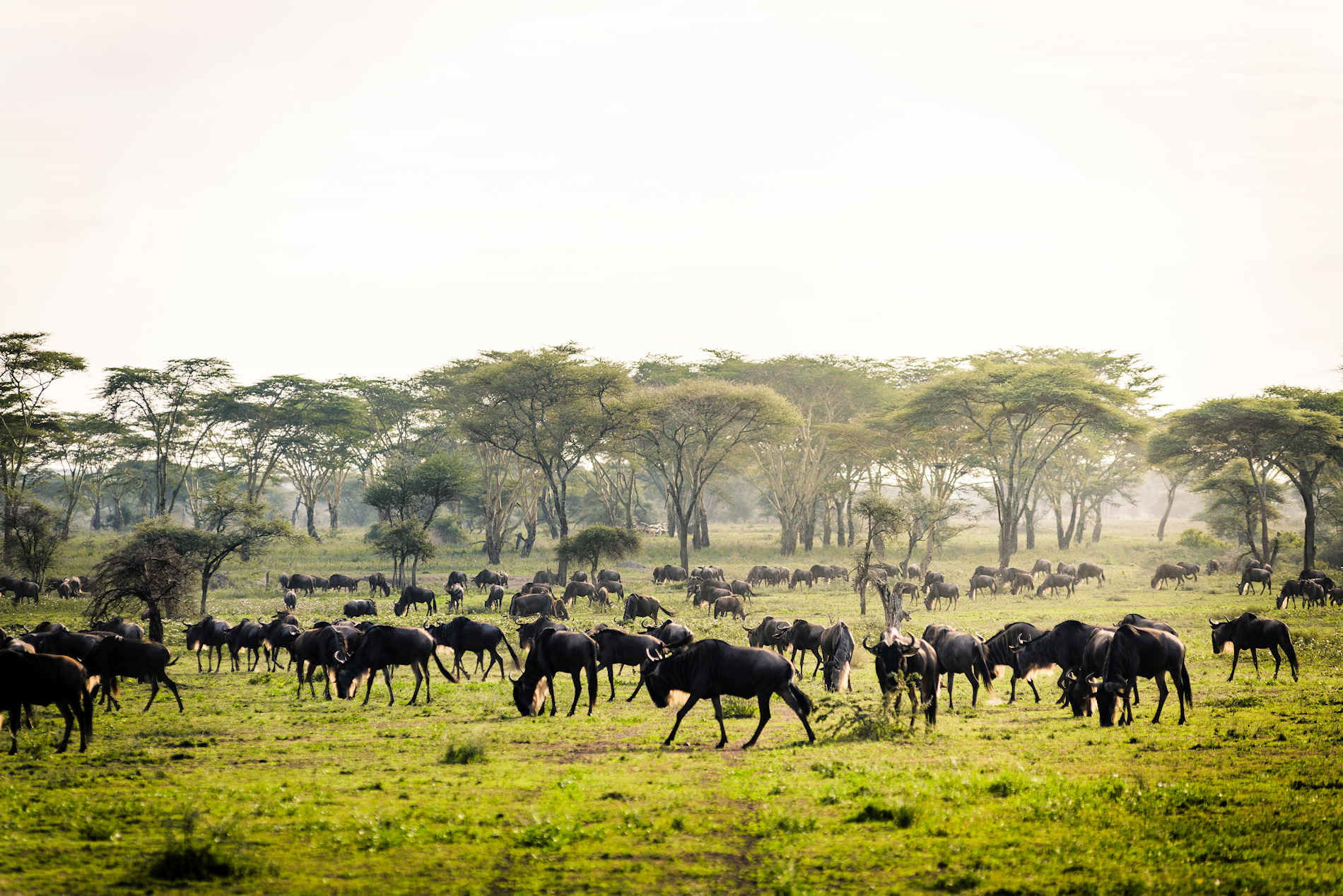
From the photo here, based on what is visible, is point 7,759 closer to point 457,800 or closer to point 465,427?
point 457,800

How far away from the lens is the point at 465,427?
207 feet

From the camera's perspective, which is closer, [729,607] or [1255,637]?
[1255,637]

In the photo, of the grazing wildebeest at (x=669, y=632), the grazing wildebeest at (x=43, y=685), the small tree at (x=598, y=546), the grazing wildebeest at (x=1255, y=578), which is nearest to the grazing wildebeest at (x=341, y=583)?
the small tree at (x=598, y=546)

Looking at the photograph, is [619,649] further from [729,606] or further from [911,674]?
[729,606]

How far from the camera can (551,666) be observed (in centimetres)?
1920

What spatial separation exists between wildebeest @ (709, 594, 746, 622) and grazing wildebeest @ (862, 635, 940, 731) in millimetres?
22052

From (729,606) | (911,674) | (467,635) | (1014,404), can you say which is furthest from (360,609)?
(1014,404)

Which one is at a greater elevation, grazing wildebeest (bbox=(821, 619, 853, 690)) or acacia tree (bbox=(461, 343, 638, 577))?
acacia tree (bbox=(461, 343, 638, 577))

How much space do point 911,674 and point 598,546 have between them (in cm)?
3781

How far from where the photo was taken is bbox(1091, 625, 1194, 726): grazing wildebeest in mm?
16578

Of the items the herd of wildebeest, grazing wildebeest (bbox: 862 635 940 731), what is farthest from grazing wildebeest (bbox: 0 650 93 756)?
grazing wildebeest (bbox: 862 635 940 731)

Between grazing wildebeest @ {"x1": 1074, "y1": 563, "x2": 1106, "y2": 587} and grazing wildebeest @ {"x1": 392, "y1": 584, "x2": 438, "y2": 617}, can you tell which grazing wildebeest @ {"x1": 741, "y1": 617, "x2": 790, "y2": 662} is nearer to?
grazing wildebeest @ {"x1": 392, "y1": 584, "x2": 438, "y2": 617}

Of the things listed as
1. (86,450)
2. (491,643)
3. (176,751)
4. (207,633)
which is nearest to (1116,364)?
(491,643)

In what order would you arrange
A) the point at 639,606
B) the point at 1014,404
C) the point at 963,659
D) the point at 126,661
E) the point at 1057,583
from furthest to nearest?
the point at 1014,404 < the point at 1057,583 < the point at 639,606 < the point at 963,659 < the point at 126,661
